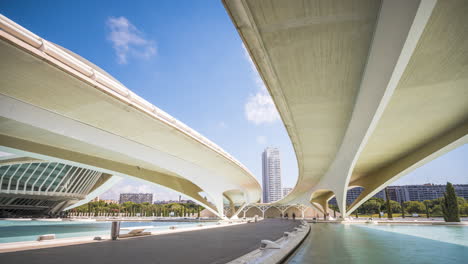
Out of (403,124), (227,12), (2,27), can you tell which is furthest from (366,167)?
(2,27)

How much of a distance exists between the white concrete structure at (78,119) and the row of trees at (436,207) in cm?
2195

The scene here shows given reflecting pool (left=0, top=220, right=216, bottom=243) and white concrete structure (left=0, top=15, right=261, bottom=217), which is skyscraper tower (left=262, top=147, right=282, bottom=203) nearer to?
white concrete structure (left=0, top=15, right=261, bottom=217)

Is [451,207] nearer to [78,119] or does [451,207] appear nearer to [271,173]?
[78,119]

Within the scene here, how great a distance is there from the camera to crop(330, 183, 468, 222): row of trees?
969 inches

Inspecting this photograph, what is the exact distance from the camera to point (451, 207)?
24625mm

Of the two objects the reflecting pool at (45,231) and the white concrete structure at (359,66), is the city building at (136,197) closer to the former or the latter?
the reflecting pool at (45,231)

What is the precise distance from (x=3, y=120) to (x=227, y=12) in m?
14.9

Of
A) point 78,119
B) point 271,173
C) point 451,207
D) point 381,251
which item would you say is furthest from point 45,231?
point 271,173

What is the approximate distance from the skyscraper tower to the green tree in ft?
Answer: 473

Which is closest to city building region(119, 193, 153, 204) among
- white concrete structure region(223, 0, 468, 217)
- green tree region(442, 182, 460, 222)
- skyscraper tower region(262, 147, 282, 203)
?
skyscraper tower region(262, 147, 282, 203)

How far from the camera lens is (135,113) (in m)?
14.8

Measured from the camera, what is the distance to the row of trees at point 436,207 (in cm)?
2461

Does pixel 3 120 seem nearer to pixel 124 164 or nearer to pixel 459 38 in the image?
pixel 124 164

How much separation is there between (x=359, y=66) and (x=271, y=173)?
16740 centimetres
